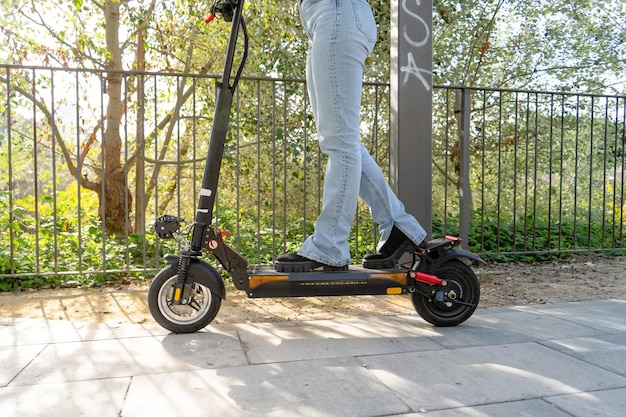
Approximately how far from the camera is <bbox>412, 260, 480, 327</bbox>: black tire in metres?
2.93

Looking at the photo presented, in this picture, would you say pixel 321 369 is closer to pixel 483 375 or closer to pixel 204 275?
pixel 483 375

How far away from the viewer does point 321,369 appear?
2.27m

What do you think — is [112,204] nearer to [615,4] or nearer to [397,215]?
[397,215]

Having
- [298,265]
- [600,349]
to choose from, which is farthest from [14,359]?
[600,349]

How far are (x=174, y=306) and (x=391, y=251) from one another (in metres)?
1.21

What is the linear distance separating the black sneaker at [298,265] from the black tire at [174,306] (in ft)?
1.20

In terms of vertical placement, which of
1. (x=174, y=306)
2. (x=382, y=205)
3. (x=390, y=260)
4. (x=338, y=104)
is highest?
(x=338, y=104)

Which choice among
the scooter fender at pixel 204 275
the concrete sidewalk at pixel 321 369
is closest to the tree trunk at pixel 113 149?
the concrete sidewalk at pixel 321 369

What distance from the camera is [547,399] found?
6.38 feet

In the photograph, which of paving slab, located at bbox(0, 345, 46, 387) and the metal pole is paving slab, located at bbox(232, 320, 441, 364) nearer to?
paving slab, located at bbox(0, 345, 46, 387)

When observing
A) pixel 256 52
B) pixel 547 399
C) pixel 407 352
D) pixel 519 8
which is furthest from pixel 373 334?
pixel 519 8

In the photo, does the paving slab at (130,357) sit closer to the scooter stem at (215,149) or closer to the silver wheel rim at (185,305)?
the silver wheel rim at (185,305)

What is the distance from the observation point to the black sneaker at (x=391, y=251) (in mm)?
2922

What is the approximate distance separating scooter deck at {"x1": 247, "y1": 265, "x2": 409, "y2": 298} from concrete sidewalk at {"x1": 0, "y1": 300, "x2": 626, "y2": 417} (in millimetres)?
247
